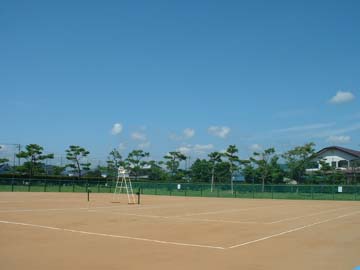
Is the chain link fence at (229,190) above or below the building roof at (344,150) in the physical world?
below

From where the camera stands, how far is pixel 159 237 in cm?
1315

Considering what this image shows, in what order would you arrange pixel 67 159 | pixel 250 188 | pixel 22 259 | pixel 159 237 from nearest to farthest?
pixel 22 259
pixel 159 237
pixel 250 188
pixel 67 159

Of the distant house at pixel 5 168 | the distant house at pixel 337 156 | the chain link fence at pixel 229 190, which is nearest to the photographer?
the chain link fence at pixel 229 190

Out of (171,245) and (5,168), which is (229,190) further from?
(171,245)

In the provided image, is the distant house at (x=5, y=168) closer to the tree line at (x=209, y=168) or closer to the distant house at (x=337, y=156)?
the tree line at (x=209, y=168)

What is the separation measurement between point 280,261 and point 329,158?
228 feet

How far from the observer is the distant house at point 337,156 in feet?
239

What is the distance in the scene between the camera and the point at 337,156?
75250 millimetres

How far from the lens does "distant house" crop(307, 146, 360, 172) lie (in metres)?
72.9

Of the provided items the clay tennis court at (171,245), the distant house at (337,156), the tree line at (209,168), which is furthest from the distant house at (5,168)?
the clay tennis court at (171,245)

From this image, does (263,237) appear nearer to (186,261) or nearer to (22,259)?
(186,261)

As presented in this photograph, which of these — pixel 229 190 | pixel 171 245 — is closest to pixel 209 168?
pixel 229 190

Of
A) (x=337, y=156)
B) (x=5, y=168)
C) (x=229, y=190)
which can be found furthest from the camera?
(x=337, y=156)

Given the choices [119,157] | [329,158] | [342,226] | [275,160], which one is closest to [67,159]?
[119,157]
